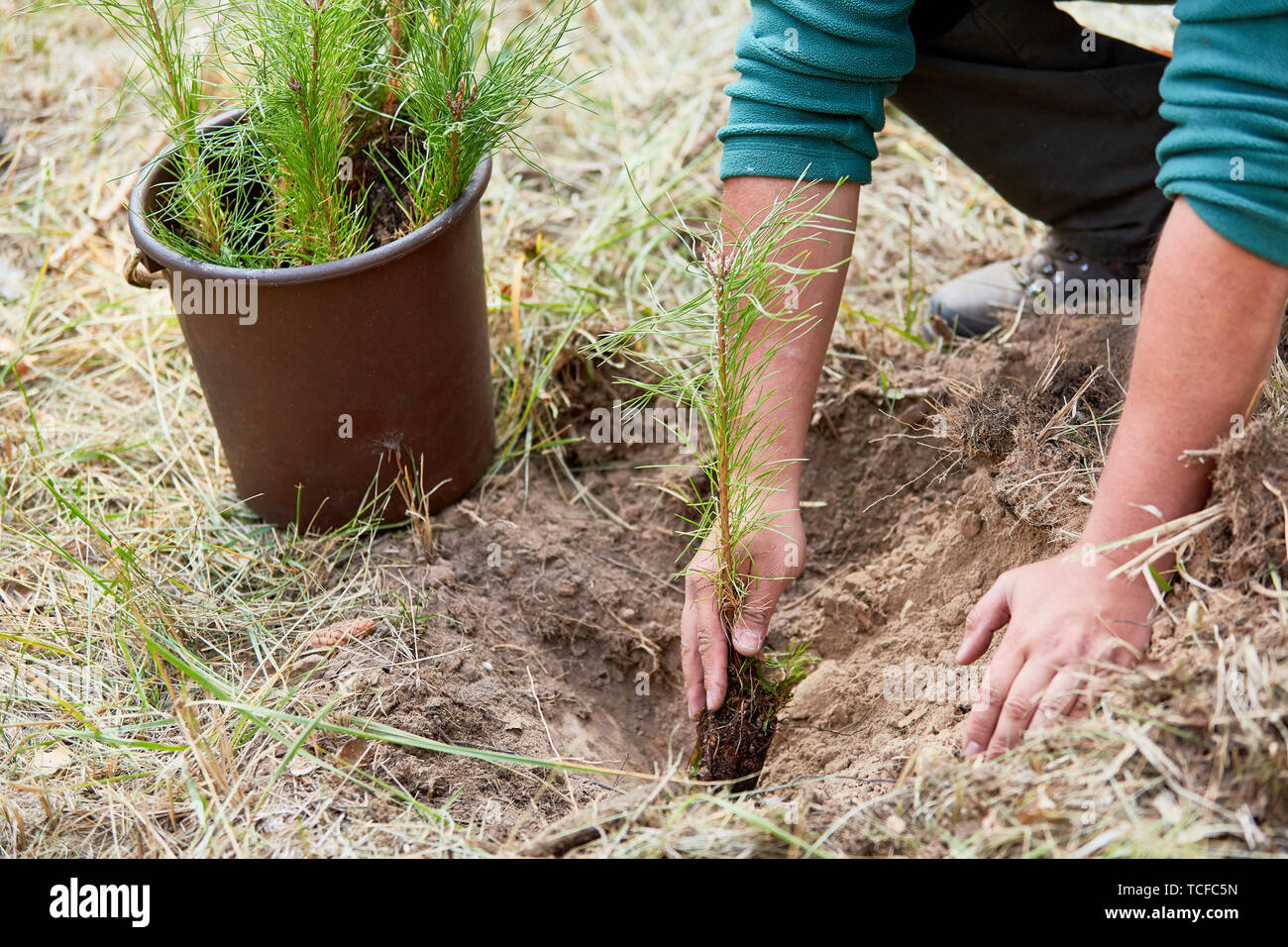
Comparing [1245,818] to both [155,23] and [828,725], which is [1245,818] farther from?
[155,23]

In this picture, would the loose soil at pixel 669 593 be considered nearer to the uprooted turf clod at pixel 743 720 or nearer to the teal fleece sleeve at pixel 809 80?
the uprooted turf clod at pixel 743 720

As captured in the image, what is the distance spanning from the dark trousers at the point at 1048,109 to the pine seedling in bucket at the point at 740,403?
748mm

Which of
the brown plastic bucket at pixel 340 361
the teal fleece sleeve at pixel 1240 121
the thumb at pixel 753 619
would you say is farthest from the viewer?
the brown plastic bucket at pixel 340 361

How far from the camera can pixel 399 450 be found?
6.40 ft

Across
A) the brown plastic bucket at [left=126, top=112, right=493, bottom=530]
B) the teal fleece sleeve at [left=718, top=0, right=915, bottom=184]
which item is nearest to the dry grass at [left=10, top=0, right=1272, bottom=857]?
the brown plastic bucket at [left=126, top=112, right=493, bottom=530]

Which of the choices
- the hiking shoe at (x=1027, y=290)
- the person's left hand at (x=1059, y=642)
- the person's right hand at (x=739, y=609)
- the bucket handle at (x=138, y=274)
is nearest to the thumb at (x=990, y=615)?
the person's left hand at (x=1059, y=642)

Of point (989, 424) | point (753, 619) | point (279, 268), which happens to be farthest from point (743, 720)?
point (279, 268)

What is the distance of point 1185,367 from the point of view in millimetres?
1231

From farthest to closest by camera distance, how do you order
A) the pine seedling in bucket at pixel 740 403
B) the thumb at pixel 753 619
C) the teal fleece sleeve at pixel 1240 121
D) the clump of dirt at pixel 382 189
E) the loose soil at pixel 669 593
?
the clump of dirt at pixel 382 189
the loose soil at pixel 669 593
the thumb at pixel 753 619
the pine seedling in bucket at pixel 740 403
the teal fleece sleeve at pixel 1240 121

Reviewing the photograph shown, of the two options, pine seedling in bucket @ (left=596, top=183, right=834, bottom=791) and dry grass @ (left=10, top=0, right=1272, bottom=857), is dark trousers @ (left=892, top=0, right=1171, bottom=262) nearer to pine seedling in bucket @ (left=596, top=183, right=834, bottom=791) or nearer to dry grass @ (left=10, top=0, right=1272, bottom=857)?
dry grass @ (left=10, top=0, right=1272, bottom=857)

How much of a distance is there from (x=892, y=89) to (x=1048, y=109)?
2.17ft

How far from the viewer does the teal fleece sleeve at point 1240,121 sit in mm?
1147

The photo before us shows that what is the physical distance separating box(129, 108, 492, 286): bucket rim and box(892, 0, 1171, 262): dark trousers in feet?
3.36

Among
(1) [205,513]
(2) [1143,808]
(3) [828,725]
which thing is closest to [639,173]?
(1) [205,513]
